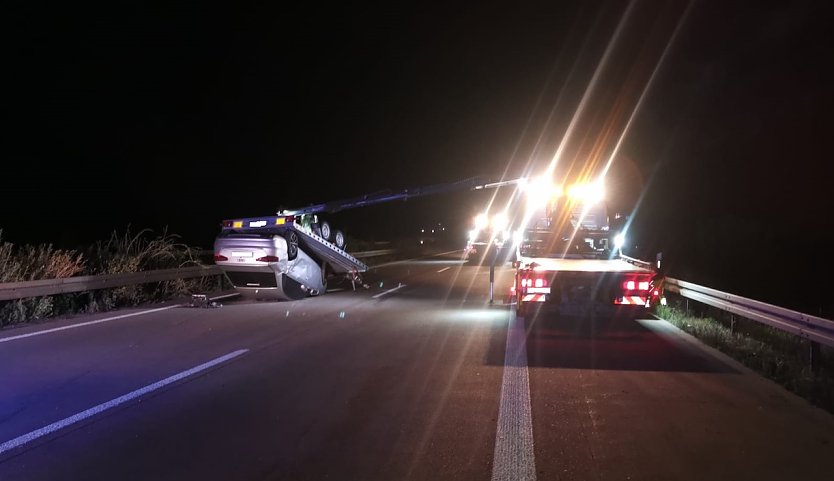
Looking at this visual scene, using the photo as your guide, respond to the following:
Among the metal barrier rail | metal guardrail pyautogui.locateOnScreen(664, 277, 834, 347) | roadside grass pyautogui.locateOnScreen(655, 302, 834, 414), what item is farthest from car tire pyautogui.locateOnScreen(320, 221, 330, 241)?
metal guardrail pyautogui.locateOnScreen(664, 277, 834, 347)

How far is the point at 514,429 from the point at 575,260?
8409mm

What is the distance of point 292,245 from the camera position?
1488cm

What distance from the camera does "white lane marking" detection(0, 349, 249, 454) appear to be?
5273 mm

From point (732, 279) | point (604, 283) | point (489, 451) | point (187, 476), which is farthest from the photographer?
point (732, 279)

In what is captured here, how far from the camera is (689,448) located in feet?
16.8

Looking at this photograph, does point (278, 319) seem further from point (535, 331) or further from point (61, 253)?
point (61, 253)

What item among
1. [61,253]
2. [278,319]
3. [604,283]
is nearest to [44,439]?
[278,319]

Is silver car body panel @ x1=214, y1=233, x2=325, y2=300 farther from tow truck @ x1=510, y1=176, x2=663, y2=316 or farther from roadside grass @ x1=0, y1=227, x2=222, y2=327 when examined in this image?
tow truck @ x1=510, y1=176, x2=663, y2=316

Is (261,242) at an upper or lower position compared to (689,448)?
upper

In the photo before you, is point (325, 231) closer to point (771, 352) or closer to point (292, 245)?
point (292, 245)

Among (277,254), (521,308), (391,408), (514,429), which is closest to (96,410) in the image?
(391,408)

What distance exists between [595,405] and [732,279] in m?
19.1

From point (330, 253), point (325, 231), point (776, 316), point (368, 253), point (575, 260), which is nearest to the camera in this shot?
point (776, 316)

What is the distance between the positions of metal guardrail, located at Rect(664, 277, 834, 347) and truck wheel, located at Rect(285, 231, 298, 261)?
872 cm
